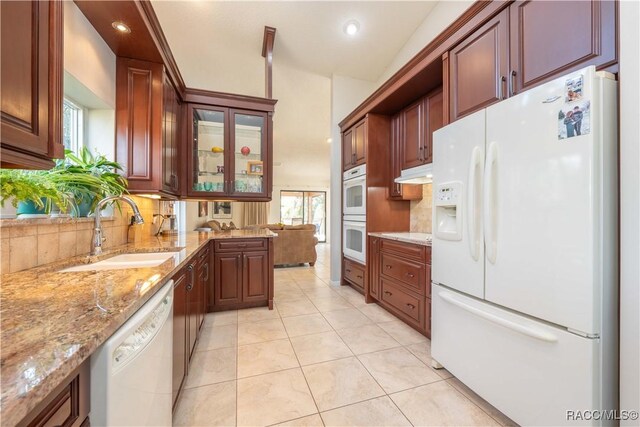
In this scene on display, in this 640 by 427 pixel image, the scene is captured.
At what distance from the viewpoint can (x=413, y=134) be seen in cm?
285

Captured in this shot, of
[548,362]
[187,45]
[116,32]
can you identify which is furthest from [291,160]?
[548,362]

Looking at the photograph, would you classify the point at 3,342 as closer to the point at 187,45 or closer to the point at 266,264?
the point at 266,264

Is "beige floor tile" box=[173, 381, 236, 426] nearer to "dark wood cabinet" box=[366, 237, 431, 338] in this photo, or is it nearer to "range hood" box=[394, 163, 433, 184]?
"dark wood cabinet" box=[366, 237, 431, 338]

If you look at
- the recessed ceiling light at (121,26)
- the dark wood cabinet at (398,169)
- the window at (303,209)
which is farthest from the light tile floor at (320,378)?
the window at (303,209)

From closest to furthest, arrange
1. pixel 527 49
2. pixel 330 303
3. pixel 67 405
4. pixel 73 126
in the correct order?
pixel 67 405 < pixel 527 49 < pixel 73 126 < pixel 330 303

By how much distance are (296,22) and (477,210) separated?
2.76m

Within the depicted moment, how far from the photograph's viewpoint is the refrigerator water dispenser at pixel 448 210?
5.17ft

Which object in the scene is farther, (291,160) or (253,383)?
(291,160)

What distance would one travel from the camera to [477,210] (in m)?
1.45

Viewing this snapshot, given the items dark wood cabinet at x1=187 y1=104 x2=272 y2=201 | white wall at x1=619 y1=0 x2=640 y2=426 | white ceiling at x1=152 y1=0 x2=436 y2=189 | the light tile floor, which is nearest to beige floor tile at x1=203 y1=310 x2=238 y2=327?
the light tile floor

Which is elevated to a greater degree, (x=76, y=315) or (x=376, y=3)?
(x=376, y=3)

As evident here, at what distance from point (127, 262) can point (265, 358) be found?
3.85 ft

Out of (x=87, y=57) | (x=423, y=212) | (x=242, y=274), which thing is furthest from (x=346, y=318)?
(x=87, y=57)

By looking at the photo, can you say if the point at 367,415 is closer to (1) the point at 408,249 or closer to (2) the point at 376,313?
(1) the point at 408,249
